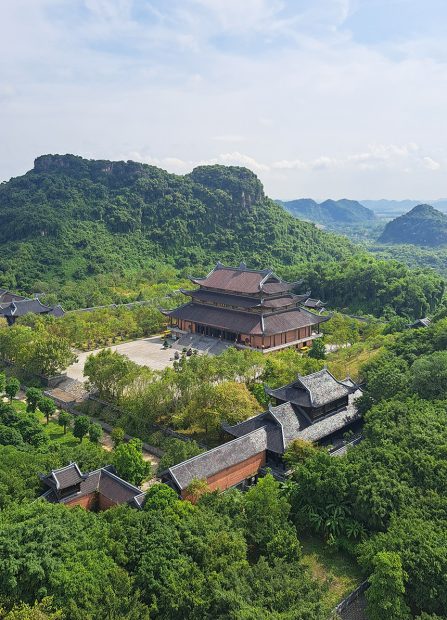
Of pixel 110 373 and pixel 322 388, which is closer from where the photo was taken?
pixel 322 388

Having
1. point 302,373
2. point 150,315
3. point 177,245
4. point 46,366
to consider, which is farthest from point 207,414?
point 177,245

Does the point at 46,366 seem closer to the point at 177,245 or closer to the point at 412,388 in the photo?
the point at 412,388

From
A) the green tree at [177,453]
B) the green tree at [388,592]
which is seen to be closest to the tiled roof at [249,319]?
the green tree at [177,453]

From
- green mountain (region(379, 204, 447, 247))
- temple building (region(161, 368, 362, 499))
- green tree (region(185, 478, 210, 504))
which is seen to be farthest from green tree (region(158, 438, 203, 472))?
green mountain (region(379, 204, 447, 247))

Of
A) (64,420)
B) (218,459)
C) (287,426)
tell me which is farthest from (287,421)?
(64,420)

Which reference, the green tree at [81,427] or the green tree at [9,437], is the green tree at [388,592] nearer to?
the green tree at [81,427]

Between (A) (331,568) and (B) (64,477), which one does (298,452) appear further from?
(B) (64,477)
